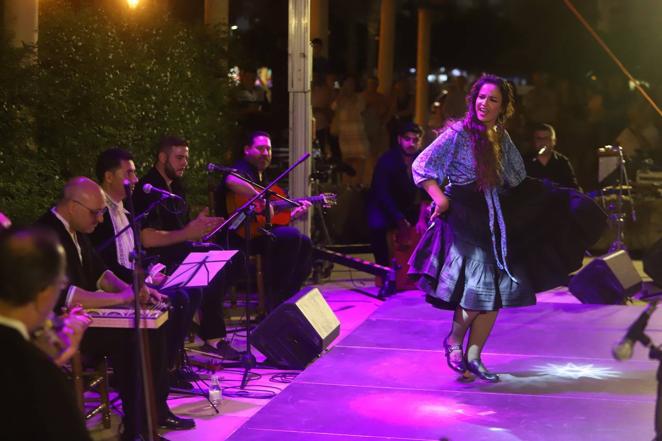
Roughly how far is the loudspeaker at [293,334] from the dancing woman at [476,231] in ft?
3.09

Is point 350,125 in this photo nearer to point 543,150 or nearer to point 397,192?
point 397,192

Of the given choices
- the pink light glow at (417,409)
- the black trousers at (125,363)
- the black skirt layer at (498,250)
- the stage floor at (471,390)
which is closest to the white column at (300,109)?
the stage floor at (471,390)

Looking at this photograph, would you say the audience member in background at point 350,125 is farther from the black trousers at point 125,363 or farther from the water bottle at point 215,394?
the black trousers at point 125,363

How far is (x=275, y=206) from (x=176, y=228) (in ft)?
4.44

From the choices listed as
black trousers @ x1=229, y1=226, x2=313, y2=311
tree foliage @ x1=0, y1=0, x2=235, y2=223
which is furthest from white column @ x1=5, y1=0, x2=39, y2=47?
black trousers @ x1=229, y1=226, x2=313, y2=311

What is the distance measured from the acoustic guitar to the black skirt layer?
6.01 feet

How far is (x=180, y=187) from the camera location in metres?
7.29

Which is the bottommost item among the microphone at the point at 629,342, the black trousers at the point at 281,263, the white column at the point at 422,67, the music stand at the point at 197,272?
the black trousers at the point at 281,263

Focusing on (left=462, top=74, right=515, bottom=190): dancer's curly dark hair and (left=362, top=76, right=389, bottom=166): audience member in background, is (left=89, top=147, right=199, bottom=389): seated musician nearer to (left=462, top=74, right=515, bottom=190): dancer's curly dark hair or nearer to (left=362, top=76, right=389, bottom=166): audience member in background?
(left=462, top=74, right=515, bottom=190): dancer's curly dark hair

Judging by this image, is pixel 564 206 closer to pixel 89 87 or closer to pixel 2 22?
pixel 89 87

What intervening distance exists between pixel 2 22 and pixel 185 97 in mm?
1783

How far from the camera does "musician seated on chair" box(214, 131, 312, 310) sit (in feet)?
27.1

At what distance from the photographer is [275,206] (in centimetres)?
827

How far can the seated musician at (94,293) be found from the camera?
5.14 m
